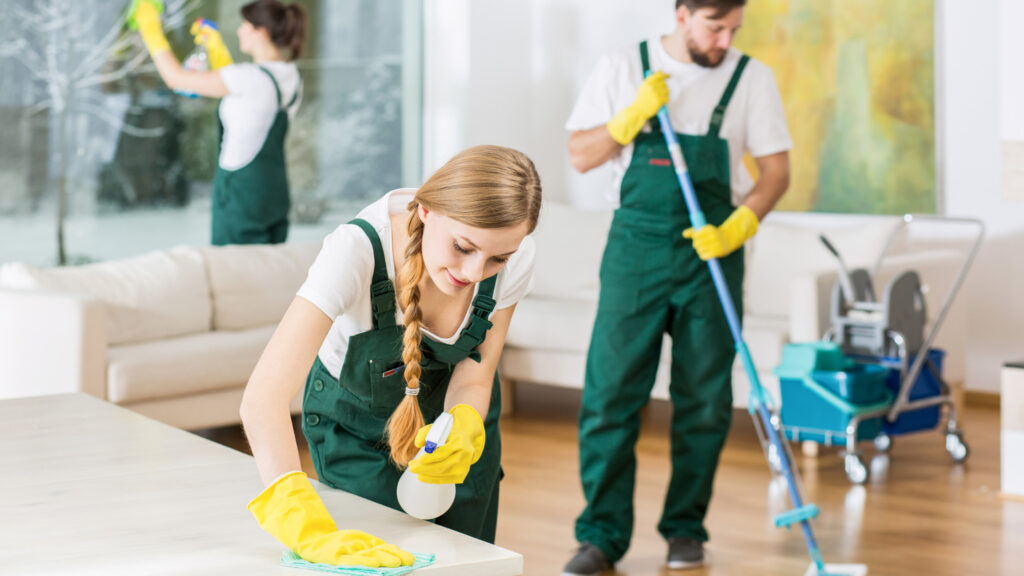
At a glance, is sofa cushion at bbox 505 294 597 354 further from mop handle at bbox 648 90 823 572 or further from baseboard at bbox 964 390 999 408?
mop handle at bbox 648 90 823 572

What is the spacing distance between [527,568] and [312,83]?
11.8 feet

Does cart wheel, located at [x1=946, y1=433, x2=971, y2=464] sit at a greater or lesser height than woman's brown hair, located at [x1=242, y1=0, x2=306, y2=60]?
lesser

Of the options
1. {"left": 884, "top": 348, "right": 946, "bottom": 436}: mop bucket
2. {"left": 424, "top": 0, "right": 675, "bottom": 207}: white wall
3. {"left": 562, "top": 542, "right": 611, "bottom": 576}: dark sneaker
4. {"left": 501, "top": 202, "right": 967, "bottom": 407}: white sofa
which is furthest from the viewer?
{"left": 424, "top": 0, "right": 675, "bottom": 207}: white wall

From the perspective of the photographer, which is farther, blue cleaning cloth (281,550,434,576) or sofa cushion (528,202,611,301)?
sofa cushion (528,202,611,301)

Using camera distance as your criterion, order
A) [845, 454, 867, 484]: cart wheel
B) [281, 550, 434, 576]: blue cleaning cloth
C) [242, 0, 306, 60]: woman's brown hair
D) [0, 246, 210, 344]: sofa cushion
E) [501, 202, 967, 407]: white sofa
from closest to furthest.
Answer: [281, 550, 434, 576]: blue cleaning cloth
[845, 454, 867, 484]: cart wheel
[0, 246, 210, 344]: sofa cushion
[501, 202, 967, 407]: white sofa
[242, 0, 306, 60]: woman's brown hair

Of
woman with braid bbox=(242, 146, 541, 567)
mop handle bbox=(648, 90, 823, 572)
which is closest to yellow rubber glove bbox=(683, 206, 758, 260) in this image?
mop handle bbox=(648, 90, 823, 572)

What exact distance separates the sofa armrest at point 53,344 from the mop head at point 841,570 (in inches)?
85.0

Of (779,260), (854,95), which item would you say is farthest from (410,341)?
(854,95)

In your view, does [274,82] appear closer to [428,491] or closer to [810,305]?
[810,305]

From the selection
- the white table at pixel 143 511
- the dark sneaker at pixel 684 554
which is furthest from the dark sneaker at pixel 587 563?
the white table at pixel 143 511

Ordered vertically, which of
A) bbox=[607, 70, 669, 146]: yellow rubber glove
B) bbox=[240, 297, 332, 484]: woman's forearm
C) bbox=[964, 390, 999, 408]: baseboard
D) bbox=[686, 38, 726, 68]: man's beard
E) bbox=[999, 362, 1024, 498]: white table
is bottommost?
bbox=[964, 390, 999, 408]: baseboard

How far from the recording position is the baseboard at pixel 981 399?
5172mm

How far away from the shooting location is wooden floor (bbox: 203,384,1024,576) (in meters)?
3.15

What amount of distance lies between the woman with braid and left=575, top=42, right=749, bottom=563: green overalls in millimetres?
1151
